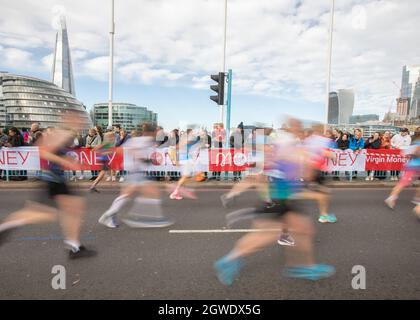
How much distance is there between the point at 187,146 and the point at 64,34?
157 metres

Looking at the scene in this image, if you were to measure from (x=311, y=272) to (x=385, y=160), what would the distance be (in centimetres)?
897

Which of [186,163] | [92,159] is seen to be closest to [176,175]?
[186,163]

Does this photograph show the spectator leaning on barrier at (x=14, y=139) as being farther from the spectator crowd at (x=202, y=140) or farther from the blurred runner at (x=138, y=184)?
the blurred runner at (x=138, y=184)

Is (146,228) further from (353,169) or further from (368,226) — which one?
(353,169)

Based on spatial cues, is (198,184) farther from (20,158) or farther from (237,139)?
(20,158)

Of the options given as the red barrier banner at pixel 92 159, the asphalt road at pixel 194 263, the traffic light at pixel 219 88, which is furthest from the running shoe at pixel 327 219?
the red barrier banner at pixel 92 159

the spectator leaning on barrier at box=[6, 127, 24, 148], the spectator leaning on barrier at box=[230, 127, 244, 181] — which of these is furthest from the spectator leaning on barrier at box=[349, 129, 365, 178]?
the spectator leaning on barrier at box=[6, 127, 24, 148]

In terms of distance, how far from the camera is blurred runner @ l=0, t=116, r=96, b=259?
11.7 feet

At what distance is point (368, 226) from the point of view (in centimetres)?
517

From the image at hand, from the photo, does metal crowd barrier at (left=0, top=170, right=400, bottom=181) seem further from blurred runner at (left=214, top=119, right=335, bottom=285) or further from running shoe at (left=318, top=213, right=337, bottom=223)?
blurred runner at (left=214, top=119, right=335, bottom=285)

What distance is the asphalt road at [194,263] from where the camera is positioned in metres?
2.96

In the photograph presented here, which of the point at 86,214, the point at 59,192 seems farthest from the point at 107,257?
the point at 86,214

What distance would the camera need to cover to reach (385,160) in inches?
412

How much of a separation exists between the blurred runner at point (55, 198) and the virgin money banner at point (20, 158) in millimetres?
6750
